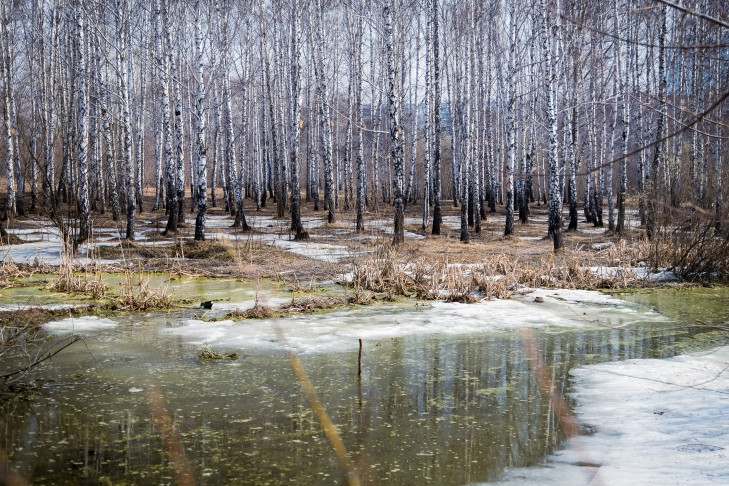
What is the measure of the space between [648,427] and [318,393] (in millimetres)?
2467

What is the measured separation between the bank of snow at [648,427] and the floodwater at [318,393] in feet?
0.70

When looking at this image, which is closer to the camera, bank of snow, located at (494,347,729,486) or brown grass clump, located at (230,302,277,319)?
bank of snow, located at (494,347,729,486)

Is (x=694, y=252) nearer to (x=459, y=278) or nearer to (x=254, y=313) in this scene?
(x=459, y=278)

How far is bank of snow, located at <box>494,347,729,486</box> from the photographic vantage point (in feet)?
11.9

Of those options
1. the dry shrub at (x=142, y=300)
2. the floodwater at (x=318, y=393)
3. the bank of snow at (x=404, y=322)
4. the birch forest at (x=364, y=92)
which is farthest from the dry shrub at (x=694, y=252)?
the dry shrub at (x=142, y=300)

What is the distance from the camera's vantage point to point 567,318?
27.1 ft

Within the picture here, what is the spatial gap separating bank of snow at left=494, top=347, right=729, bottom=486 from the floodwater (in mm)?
215

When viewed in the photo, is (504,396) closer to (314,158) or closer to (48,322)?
(48,322)

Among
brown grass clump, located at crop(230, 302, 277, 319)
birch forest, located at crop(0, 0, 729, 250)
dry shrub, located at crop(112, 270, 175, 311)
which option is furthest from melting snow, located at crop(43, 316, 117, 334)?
birch forest, located at crop(0, 0, 729, 250)

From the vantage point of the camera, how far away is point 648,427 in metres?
4.40

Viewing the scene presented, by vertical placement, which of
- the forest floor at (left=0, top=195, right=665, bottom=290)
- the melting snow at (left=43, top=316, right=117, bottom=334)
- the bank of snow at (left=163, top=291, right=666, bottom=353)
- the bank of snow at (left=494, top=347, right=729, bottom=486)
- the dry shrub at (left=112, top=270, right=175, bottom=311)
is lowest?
the bank of snow at (left=494, top=347, right=729, bottom=486)

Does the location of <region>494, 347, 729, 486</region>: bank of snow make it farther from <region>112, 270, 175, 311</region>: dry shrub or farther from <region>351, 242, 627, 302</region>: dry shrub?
<region>112, 270, 175, 311</region>: dry shrub

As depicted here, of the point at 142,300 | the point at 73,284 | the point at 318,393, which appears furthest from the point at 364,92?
the point at 318,393

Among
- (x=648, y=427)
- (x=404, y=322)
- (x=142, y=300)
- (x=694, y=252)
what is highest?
(x=694, y=252)
